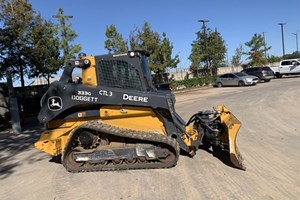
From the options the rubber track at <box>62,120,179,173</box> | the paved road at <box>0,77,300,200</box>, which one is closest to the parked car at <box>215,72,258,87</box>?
the paved road at <box>0,77,300,200</box>

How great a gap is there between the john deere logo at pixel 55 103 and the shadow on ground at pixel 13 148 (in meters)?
1.65

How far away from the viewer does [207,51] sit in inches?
1747

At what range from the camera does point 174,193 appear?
560 centimetres

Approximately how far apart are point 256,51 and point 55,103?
5704 cm

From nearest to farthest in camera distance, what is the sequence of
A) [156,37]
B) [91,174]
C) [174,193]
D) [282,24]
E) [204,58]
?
[174,193], [91,174], [156,37], [204,58], [282,24]

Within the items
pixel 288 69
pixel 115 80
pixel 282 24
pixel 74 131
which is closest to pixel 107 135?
pixel 74 131

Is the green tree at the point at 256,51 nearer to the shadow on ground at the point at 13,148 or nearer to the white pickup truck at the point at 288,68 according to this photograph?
the white pickup truck at the point at 288,68

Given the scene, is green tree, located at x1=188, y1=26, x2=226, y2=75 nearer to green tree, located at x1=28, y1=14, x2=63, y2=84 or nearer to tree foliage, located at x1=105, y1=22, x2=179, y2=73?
tree foliage, located at x1=105, y1=22, x2=179, y2=73

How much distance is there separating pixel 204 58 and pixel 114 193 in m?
41.4

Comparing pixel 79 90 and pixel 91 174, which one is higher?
pixel 79 90

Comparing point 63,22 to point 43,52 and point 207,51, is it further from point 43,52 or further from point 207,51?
point 207,51

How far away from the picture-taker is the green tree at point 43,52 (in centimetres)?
2230

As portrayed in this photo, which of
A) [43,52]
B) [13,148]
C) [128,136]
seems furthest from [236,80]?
[128,136]

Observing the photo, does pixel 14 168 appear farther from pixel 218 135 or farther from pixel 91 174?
pixel 218 135
